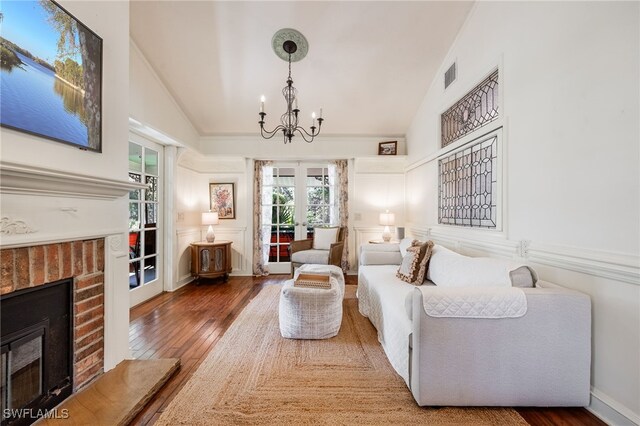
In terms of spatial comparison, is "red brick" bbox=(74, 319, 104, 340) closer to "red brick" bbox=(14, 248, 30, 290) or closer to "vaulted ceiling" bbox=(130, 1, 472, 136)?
"red brick" bbox=(14, 248, 30, 290)

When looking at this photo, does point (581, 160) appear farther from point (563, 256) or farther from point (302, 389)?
point (302, 389)

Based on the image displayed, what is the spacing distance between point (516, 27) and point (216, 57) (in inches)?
124

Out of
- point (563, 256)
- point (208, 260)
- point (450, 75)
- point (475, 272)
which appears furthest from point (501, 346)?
point (208, 260)

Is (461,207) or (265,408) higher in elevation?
(461,207)

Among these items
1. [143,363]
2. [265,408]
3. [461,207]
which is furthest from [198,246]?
[461,207]

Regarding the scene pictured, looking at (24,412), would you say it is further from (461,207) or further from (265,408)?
(461,207)

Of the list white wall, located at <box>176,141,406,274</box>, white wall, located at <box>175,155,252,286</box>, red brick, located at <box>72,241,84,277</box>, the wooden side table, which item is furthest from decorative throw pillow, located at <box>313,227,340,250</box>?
red brick, located at <box>72,241,84,277</box>

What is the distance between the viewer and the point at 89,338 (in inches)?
65.7

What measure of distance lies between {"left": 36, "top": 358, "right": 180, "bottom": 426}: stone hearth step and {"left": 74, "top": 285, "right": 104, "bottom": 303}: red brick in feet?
1.81

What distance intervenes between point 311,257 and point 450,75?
10.2 ft

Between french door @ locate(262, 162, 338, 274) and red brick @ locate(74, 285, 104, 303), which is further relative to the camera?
french door @ locate(262, 162, 338, 274)

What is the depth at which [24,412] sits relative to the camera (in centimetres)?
133

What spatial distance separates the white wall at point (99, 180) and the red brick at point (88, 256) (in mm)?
69

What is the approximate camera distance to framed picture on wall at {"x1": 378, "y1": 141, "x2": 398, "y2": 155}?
4664 mm
